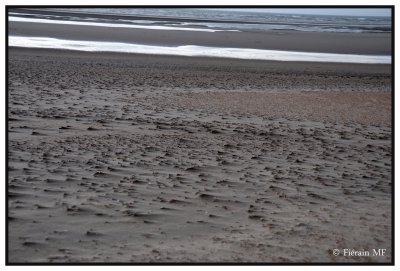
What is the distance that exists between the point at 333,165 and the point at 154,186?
9.41ft

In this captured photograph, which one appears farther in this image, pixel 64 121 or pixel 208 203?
pixel 64 121

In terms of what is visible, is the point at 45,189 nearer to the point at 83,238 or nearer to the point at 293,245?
the point at 83,238

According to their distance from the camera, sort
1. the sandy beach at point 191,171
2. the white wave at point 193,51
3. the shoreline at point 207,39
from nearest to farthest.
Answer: the sandy beach at point 191,171 → the white wave at point 193,51 → the shoreline at point 207,39

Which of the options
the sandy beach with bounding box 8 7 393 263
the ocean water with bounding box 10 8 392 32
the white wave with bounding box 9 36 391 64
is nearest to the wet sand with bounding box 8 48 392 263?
the sandy beach with bounding box 8 7 393 263

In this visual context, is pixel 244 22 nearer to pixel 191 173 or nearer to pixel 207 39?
pixel 207 39

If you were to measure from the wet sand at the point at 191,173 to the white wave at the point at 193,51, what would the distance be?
10.1 meters

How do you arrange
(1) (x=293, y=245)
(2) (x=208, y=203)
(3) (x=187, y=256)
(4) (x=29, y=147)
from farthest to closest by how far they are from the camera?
(4) (x=29, y=147) < (2) (x=208, y=203) < (1) (x=293, y=245) < (3) (x=187, y=256)

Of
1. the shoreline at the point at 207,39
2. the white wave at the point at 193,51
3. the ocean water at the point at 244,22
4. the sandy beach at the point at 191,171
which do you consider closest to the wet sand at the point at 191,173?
the sandy beach at the point at 191,171

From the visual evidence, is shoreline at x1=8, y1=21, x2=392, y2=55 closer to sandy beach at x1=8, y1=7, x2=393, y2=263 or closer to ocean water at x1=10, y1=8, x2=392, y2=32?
ocean water at x1=10, y1=8, x2=392, y2=32

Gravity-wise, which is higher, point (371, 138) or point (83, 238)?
point (83, 238)

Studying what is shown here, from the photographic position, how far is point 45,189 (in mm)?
6207

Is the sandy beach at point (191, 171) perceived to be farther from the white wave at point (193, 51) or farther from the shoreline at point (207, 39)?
the shoreline at point (207, 39)

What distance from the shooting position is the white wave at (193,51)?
24.1m

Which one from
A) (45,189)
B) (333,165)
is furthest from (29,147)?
(333,165)
